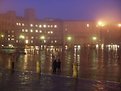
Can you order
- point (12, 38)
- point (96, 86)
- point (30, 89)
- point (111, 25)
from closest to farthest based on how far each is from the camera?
point (30, 89) → point (96, 86) → point (111, 25) → point (12, 38)

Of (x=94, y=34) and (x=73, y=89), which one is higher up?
(x=94, y=34)

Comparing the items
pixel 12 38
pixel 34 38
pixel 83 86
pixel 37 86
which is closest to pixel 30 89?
pixel 37 86

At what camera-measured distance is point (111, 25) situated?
11669 cm

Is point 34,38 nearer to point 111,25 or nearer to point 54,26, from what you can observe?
point 54,26

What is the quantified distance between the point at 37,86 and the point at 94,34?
164m

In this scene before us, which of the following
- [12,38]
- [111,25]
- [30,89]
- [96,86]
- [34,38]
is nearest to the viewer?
[30,89]

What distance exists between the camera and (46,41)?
180 meters

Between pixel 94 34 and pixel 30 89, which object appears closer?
pixel 30 89

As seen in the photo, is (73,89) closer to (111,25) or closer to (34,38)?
(111,25)

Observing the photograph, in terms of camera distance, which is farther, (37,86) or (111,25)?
(111,25)

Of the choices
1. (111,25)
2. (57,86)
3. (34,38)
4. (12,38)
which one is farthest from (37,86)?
(34,38)

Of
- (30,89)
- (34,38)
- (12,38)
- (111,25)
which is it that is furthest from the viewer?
(34,38)

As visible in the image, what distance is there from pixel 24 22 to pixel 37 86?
16675 cm

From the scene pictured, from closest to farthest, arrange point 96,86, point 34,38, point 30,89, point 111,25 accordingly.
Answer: point 30,89
point 96,86
point 111,25
point 34,38
